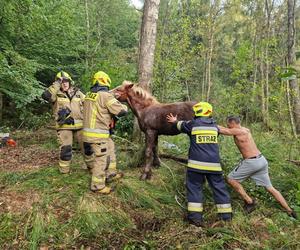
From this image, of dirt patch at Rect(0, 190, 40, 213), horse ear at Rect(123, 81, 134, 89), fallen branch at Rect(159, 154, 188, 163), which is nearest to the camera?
dirt patch at Rect(0, 190, 40, 213)

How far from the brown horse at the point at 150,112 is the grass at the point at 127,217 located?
57 cm

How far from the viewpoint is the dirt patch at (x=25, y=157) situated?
6.52 m

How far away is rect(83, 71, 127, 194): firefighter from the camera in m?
5.18

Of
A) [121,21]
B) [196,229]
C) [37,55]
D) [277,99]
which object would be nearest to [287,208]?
[196,229]

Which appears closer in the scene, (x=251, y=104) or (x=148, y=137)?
(x=148, y=137)

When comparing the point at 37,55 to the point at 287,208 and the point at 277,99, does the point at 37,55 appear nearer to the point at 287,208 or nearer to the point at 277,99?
the point at 277,99

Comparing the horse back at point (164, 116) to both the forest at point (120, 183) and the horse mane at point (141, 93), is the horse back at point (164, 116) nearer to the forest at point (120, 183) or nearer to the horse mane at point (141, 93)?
the horse mane at point (141, 93)

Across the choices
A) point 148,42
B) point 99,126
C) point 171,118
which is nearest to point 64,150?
point 99,126

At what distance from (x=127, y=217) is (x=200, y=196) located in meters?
1.23

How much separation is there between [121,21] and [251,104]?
13824mm

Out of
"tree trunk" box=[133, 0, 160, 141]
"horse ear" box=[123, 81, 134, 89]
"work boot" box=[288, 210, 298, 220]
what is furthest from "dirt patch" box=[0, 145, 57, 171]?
"work boot" box=[288, 210, 298, 220]

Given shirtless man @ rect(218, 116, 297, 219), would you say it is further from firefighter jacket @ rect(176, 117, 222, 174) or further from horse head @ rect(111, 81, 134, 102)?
horse head @ rect(111, 81, 134, 102)

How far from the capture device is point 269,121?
592 inches

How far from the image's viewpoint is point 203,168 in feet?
15.8
